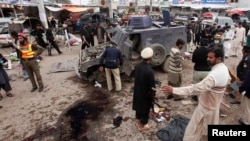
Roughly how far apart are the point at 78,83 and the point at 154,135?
3.62 m

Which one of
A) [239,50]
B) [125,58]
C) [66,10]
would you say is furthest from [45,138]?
[66,10]

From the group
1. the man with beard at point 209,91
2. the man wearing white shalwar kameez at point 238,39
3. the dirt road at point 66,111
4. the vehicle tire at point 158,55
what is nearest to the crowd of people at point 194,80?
the man with beard at point 209,91

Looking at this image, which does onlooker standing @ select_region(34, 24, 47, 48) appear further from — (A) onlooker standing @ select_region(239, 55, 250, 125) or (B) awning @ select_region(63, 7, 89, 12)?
(A) onlooker standing @ select_region(239, 55, 250, 125)

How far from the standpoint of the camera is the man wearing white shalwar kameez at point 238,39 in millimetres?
8531

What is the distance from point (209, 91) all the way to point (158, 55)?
4.02 metres

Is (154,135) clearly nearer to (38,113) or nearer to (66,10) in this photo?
(38,113)

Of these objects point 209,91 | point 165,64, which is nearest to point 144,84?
point 209,91

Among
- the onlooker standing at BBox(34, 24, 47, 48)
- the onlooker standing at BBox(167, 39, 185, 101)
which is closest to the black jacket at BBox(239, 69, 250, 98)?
the onlooker standing at BBox(167, 39, 185, 101)

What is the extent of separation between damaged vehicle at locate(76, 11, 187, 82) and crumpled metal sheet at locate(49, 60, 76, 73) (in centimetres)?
135

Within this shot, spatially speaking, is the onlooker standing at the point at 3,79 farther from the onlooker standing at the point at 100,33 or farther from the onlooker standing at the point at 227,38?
the onlooker standing at the point at 227,38

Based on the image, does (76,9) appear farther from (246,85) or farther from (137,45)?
(246,85)

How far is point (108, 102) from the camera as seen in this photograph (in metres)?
5.29

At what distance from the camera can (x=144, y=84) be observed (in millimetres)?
3465

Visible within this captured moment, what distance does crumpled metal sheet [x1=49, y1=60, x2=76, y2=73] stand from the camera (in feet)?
26.3
